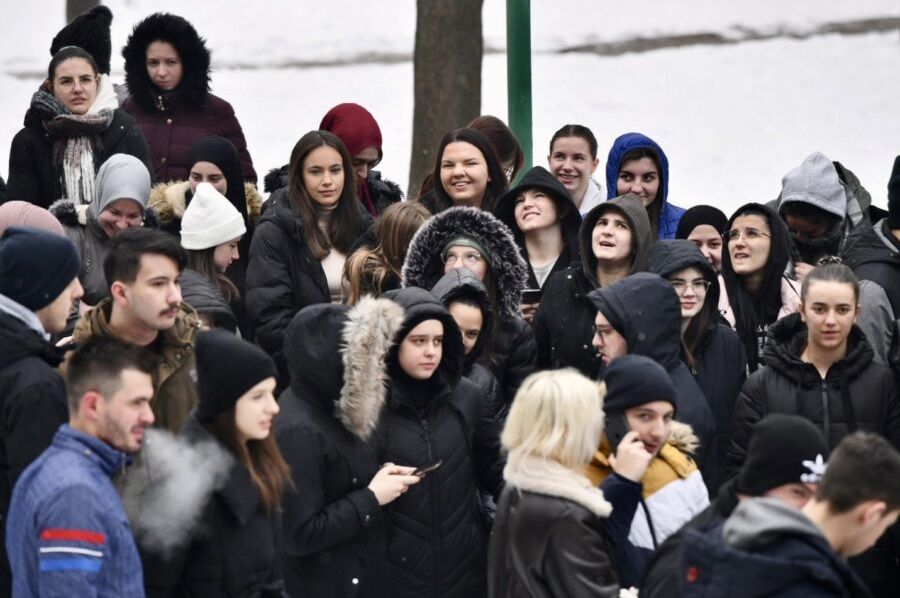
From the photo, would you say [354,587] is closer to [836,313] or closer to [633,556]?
[633,556]

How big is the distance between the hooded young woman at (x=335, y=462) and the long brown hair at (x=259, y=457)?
51 centimetres

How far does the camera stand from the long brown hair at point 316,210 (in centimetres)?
880

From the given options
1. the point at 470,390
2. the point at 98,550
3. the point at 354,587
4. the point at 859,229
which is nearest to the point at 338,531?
the point at 354,587

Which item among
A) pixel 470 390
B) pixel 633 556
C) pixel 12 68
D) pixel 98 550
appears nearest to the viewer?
pixel 98 550

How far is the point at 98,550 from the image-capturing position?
5008 millimetres

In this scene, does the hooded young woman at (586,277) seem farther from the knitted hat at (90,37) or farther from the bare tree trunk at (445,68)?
the bare tree trunk at (445,68)

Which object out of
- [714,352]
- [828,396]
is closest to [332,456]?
[714,352]

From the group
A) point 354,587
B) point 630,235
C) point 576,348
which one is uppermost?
point 630,235

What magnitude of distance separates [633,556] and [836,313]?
78.4 inches

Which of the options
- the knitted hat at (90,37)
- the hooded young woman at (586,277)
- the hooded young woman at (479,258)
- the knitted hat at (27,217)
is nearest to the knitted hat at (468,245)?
the hooded young woman at (479,258)

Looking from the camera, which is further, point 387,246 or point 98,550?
point 387,246

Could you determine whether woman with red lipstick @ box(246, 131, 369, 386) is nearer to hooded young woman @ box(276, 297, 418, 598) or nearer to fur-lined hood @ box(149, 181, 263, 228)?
fur-lined hood @ box(149, 181, 263, 228)

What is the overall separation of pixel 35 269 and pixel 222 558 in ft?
4.61

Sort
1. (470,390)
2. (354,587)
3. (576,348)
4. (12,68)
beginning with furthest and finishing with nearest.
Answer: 1. (12,68)
2. (576,348)
3. (470,390)
4. (354,587)
